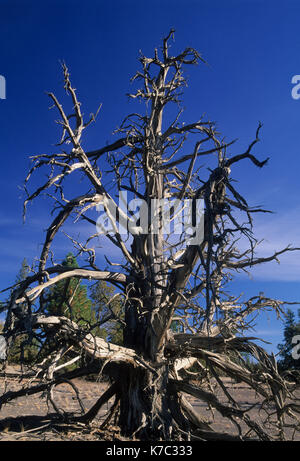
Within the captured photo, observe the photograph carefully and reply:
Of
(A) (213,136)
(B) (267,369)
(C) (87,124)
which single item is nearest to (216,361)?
(B) (267,369)

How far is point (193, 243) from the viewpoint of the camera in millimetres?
5949

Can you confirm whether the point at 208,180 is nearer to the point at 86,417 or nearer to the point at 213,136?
the point at 213,136

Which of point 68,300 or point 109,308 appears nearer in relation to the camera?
point 109,308

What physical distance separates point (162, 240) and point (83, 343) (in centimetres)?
270

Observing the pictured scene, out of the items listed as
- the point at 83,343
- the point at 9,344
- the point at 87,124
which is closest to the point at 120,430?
the point at 83,343

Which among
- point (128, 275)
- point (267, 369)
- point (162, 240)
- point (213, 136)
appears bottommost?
point (267, 369)

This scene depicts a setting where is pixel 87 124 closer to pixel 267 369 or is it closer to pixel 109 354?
pixel 109 354

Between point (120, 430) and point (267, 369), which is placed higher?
point (267, 369)

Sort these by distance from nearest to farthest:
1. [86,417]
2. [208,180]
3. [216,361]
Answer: [208,180]
[216,361]
[86,417]

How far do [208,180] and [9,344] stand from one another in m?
4.01
